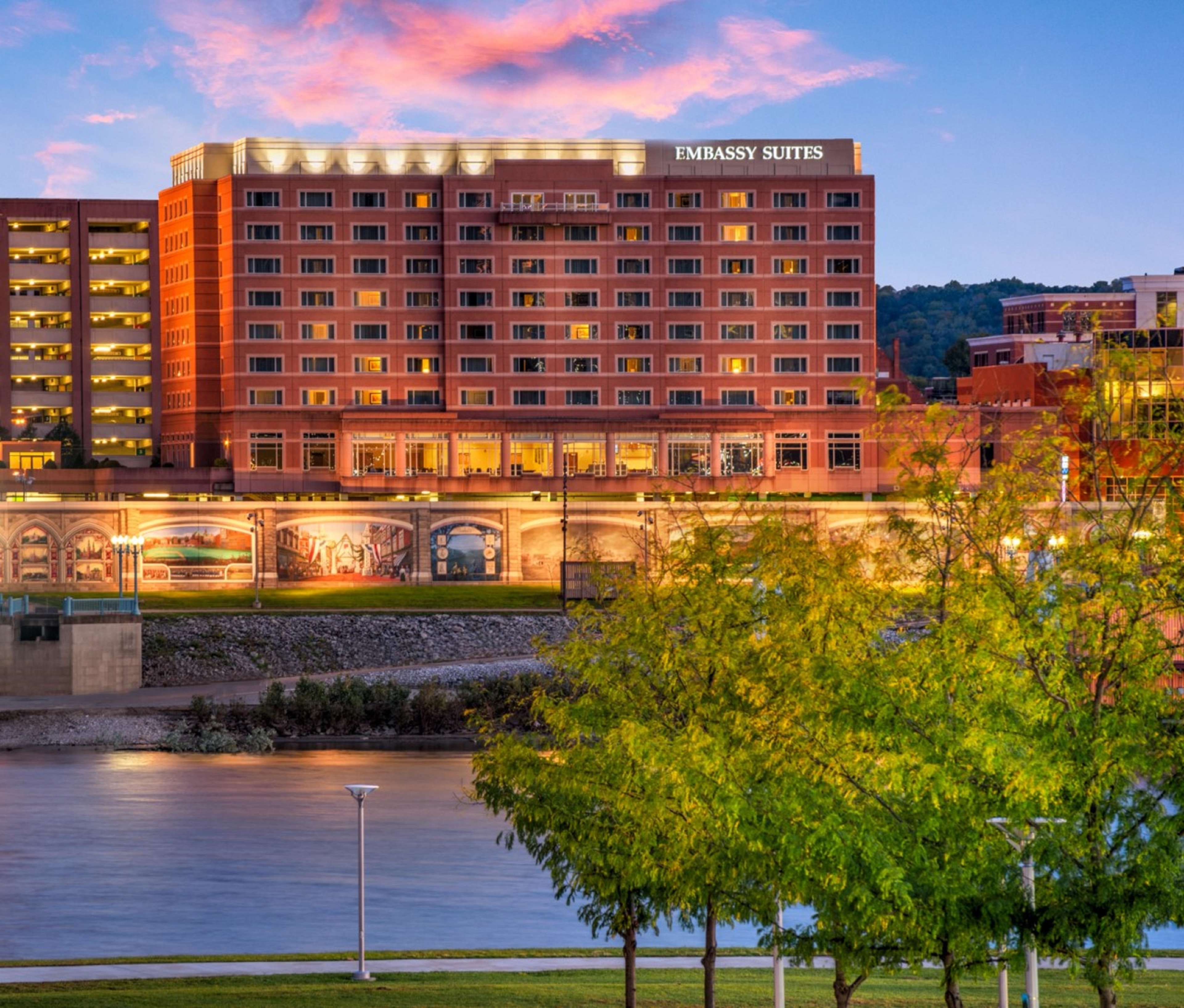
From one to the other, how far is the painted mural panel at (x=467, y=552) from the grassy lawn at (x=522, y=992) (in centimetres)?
8854

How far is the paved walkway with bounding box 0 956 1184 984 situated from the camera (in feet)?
109

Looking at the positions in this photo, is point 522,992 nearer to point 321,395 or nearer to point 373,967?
point 373,967

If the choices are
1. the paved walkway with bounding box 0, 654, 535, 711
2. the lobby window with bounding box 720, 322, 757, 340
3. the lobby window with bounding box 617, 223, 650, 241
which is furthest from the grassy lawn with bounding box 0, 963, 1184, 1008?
the lobby window with bounding box 617, 223, 650, 241

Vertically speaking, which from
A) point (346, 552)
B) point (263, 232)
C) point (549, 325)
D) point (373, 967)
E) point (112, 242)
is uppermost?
point (112, 242)

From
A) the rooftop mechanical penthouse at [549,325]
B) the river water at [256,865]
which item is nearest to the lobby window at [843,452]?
the rooftop mechanical penthouse at [549,325]

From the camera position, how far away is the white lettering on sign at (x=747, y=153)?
5807 inches

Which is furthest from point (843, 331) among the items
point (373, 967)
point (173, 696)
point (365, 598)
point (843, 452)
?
point (373, 967)

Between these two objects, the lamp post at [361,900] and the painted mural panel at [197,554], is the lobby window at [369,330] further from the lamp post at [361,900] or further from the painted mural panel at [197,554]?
the lamp post at [361,900]

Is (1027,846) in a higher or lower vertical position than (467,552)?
lower

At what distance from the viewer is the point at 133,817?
193ft

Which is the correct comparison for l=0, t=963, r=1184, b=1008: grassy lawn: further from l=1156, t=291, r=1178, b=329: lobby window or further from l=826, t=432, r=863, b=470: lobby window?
l=826, t=432, r=863, b=470: lobby window

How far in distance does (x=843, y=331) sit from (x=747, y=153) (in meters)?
17.0

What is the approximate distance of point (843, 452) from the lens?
146250mm

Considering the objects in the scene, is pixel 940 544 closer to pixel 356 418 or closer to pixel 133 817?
pixel 133 817
